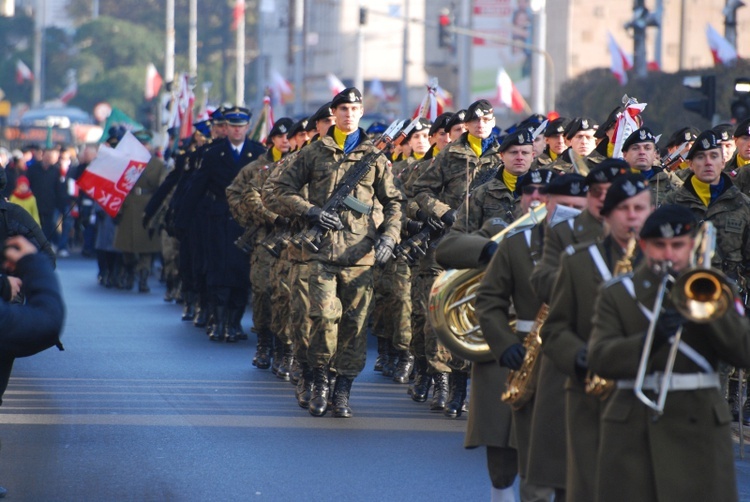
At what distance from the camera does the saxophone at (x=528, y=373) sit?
22.8ft

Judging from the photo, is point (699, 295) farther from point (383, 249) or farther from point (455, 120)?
point (455, 120)

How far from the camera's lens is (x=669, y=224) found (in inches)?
218

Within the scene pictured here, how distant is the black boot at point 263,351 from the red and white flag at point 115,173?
5.71 meters

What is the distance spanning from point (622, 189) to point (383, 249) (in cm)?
494

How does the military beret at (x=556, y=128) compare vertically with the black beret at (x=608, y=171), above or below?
below

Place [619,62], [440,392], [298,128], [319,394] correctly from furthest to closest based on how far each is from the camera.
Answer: [619,62] → [298,128] → [440,392] → [319,394]

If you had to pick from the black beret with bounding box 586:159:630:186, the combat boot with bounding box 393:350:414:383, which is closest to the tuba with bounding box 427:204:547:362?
the black beret with bounding box 586:159:630:186

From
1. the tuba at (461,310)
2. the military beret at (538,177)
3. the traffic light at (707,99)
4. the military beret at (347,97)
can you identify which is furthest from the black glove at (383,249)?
the traffic light at (707,99)

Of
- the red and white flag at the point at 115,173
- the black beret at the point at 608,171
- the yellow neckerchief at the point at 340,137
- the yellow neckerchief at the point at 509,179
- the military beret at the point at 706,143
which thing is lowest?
the red and white flag at the point at 115,173

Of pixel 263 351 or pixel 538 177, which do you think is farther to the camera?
pixel 263 351

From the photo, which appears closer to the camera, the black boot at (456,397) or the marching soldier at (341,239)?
the marching soldier at (341,239)

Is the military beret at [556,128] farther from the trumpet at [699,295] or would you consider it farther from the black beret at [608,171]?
the trumpet at [699,295]

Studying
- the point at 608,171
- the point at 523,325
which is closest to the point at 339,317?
the point at 523,325

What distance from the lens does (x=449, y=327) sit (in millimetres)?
7812
